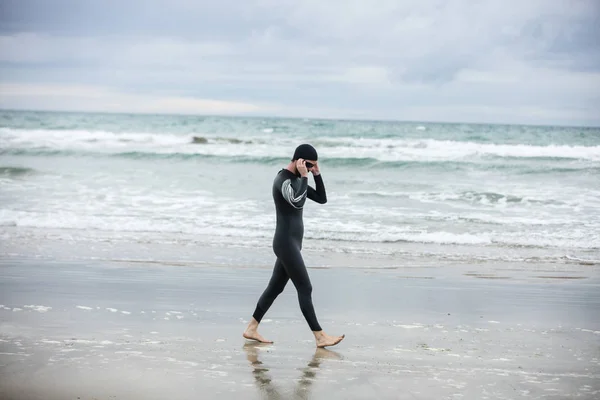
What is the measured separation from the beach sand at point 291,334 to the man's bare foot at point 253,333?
11 centimetres

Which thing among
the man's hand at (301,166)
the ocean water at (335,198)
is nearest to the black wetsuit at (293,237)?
the man's hand at (301,166)

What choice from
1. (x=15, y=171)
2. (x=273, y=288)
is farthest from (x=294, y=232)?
(x=15, y=171)

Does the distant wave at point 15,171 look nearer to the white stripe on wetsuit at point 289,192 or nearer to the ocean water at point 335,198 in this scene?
the ocean water at point 335,198

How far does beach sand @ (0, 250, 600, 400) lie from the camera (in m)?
4.61

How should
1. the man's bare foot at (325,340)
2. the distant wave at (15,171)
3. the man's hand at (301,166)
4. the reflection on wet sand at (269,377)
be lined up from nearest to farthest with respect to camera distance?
1. the reflection on wet sand at (269,377)
2. the man's hand at (301,166)
3. the man's bare foot at (325,340)
4. the distant wave at (15,171)

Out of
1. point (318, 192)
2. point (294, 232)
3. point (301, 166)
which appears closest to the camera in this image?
point (301, 166)

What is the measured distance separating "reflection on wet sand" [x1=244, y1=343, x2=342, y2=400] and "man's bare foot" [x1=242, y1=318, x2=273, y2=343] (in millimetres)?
61

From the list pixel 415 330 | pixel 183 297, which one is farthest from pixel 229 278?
pixel 415 330

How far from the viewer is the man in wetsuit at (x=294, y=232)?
18.4 feet

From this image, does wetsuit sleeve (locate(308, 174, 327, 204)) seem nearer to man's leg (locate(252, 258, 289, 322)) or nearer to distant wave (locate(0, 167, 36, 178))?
man's leg (locate(252, 258, 289, 322))

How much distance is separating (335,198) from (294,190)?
42.0 feet

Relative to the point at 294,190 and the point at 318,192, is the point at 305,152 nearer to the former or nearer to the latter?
the point at 294,190

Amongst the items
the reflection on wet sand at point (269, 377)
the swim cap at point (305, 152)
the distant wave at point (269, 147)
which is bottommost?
the reflection on wet sand at point (269, 377)

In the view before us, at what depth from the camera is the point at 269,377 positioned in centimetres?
481
